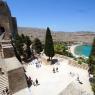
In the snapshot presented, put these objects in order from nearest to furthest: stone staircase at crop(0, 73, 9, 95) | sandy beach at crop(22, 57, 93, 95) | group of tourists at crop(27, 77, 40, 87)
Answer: sandy beach at crop(22, 57, 93, 95)
stone staircase at crop(0, 73, 9, 95)
group of tourists at crop(27, 77, 40, 87)

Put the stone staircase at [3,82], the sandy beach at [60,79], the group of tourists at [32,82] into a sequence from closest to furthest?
1. the sandy beach at [60,79]
2. the stone staircase at [3,82]
3. the group of tourists at [32,82]

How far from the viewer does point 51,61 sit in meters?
30.1

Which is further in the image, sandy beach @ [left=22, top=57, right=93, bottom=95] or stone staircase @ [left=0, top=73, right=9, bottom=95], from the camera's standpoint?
stone staircase @ [left=0, top=73, right=9, bottom=95]

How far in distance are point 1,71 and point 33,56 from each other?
47.4 feet

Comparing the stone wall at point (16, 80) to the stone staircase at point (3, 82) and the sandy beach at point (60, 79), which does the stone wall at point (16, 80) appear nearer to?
the stone staircase at point (3, 82)

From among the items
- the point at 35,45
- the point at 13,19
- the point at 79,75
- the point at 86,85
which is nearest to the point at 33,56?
the point at 35,45

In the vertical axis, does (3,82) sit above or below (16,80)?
below

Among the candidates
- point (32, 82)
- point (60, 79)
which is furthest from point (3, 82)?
point (60, 79)

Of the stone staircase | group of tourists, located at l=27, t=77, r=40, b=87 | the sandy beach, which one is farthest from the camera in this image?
group of tourists, located at l=27, t=77, r=40, b=87

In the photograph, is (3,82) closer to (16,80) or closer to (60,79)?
(16,80)

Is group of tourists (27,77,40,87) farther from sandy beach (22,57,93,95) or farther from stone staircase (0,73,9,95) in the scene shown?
stone staircase (0,73,9,95)

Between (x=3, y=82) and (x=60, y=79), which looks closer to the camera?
(x=3, y=82)

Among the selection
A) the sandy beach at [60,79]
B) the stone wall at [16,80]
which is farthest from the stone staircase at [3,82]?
the sandy beach at [60,79]

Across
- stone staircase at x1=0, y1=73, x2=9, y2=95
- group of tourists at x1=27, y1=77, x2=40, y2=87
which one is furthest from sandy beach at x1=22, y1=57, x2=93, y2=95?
stone staircase at x1=0, y1=73, x2=9, y2=95
